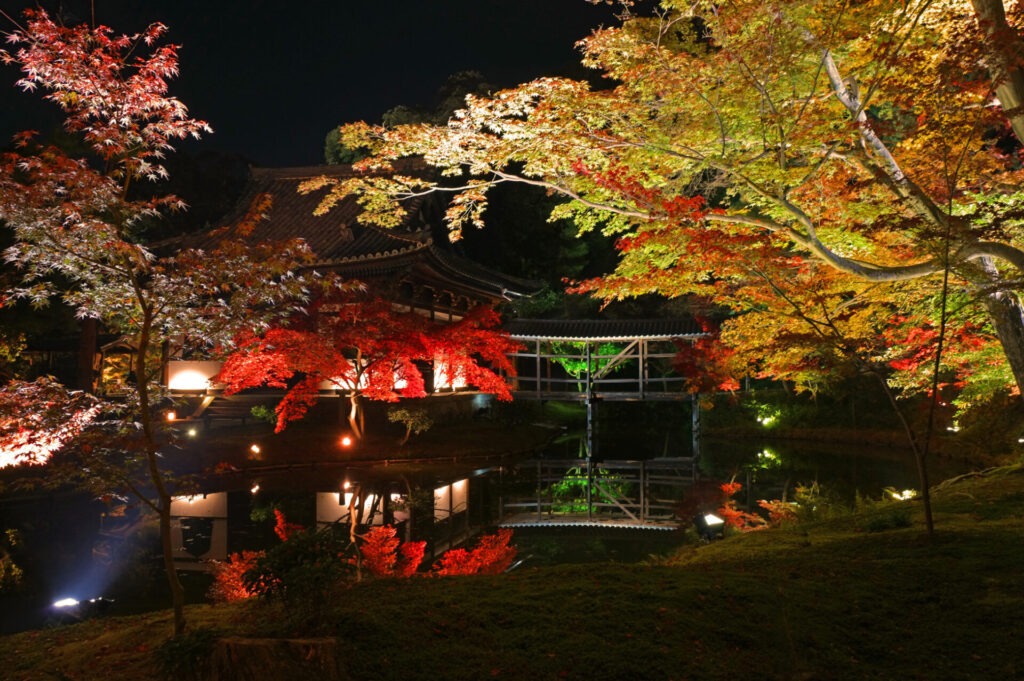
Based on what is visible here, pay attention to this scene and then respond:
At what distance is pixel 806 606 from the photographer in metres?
4.36

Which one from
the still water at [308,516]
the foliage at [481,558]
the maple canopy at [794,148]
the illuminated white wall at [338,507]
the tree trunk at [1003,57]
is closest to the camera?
the tree trunk at [1003,57]

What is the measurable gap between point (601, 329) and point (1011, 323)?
53.2ft

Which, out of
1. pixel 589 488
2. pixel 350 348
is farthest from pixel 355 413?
pixel 589 488

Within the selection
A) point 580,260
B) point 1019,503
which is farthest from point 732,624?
point 580,260

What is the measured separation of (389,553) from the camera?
8.80 m

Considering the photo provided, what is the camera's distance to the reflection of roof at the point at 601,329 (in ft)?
72.3

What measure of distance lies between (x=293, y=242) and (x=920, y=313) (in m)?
7.99

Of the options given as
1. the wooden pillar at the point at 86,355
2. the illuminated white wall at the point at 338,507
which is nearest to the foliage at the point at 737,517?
the illuminated white wall at the point at 338,507

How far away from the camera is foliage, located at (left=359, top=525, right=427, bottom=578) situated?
7984 mm

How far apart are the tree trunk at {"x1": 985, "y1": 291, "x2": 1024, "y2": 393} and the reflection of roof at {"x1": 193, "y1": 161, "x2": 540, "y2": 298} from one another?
12658 mm

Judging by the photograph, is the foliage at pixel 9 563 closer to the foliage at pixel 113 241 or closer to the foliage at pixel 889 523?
the foliage at pixel 113 241

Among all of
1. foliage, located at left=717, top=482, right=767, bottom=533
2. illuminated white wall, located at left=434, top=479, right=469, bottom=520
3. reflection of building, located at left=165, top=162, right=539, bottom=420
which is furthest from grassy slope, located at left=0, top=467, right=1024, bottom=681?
reflection of building, located at left=165, top=162, right=539, bottom=420

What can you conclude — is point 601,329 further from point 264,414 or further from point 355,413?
point 264,414

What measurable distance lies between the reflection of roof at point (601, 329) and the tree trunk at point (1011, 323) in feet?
47.4
